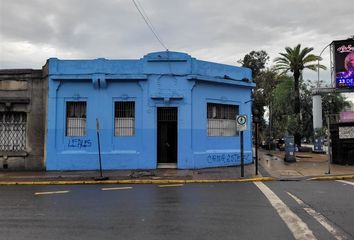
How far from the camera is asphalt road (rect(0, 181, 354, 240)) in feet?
25.1

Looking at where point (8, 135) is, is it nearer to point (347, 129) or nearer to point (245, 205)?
point (245, 205)

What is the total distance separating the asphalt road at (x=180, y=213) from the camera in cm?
764

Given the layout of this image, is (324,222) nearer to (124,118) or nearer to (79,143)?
(124,118)

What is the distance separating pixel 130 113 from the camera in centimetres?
2159

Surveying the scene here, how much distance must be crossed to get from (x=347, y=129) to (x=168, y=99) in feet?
34.4

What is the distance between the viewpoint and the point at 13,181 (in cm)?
1728

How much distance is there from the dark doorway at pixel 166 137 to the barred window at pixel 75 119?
12.6 ft

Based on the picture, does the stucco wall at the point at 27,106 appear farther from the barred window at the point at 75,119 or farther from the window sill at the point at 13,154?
the barred window at the point at 75,119

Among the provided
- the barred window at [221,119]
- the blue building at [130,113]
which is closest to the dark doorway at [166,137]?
the blue building at [130,113]

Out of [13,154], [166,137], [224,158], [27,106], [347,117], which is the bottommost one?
[224,158]

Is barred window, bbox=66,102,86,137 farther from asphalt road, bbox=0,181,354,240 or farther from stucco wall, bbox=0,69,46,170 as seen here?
asphalt road, bbox=0,181,354,240

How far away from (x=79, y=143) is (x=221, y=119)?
7504 millimetres

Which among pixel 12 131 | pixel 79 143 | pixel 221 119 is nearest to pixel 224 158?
pixel 221 119

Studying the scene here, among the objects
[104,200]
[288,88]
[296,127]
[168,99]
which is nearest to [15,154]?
[168,99]
